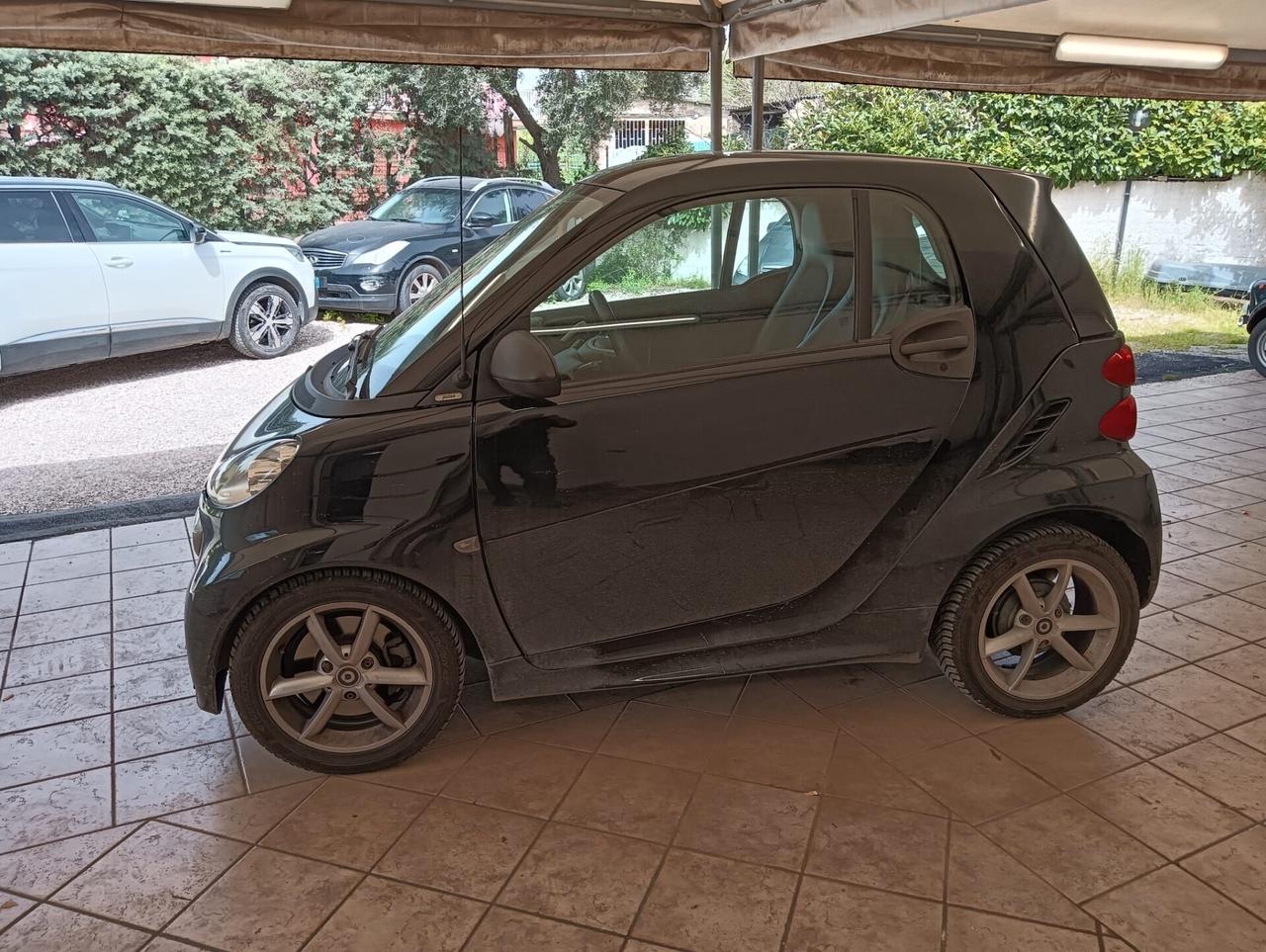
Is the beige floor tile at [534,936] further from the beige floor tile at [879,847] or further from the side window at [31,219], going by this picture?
the side window at [31,219]

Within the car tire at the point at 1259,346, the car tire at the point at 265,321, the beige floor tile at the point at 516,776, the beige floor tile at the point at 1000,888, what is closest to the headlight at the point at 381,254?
the car tire at the point at 265,321

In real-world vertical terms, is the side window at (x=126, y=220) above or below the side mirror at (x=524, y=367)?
above

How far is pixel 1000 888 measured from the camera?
8.27 feet

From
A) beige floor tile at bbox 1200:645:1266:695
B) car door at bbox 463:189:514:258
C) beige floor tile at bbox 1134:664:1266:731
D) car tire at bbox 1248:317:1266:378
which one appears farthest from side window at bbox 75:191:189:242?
car tire at bbox 1248:317:1266:378

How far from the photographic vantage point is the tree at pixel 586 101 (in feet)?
37.3

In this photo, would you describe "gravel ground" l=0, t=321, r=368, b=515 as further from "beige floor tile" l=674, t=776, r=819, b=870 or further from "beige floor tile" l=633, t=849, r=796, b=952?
"beige floor tile" l=633, t=849, r=796, b=952

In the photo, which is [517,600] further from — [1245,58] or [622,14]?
[1245,58]

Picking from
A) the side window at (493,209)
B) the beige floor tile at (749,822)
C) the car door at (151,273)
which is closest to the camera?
the beige floor tile at (749,822)

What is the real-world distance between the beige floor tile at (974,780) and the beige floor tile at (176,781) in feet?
6.58

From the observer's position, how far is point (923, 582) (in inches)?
123

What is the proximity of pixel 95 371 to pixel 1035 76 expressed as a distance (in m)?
8.37

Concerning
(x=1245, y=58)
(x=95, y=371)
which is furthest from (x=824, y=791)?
(x=95, y=371)

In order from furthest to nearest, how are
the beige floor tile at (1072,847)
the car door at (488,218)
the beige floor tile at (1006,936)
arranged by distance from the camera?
the car door at (488,218) < the beige floor tile at (1072,847) < the beige floor tile at (1006,936)

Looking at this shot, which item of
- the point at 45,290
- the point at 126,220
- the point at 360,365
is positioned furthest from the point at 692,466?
the point at 126,220
